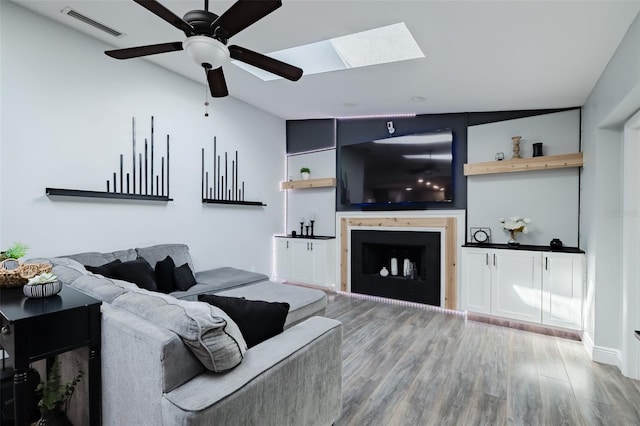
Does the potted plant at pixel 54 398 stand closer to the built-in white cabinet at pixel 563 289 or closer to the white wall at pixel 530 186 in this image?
the built-in white cabinet at pixel 563 289

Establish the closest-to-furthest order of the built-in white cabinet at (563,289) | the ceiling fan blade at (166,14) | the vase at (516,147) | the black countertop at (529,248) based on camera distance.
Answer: the ceiling fan blade at (166,14), the built-in white cabinet at (563,289), the black countertop at (529,248), the vase at (516,147)

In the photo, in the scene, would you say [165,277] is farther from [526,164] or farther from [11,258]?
[526,164]

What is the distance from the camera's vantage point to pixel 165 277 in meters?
3.24

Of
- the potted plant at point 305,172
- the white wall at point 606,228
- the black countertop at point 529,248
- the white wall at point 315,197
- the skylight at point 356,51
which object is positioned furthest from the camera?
the potted plant at point 305,172

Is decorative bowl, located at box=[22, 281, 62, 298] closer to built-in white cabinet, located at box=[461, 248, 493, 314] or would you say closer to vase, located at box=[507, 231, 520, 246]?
built-in white cabinet, located at box=[461, 248, 493, 314]

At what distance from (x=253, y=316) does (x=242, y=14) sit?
5.20ft

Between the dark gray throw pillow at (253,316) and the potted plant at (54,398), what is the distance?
0.81 meters

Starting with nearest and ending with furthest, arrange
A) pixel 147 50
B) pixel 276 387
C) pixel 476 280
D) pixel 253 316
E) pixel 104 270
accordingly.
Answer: pixel 276 387, pixel 253 316, pixel 147 50, pixel 104 270, pixel 476 280

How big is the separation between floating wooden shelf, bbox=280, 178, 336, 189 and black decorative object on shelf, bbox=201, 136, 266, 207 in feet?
2.79

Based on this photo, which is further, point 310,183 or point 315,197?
point 315,197

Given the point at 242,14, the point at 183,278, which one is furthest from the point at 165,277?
the point at 242,14

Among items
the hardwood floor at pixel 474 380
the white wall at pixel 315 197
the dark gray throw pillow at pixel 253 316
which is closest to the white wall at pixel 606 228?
the hardwood floor at pixel 474 380

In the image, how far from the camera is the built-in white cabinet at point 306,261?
16.8 ft

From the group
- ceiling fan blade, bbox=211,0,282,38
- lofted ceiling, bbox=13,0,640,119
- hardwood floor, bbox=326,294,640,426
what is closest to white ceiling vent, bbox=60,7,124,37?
lofted ceiling, bbox=13,0,640,119
